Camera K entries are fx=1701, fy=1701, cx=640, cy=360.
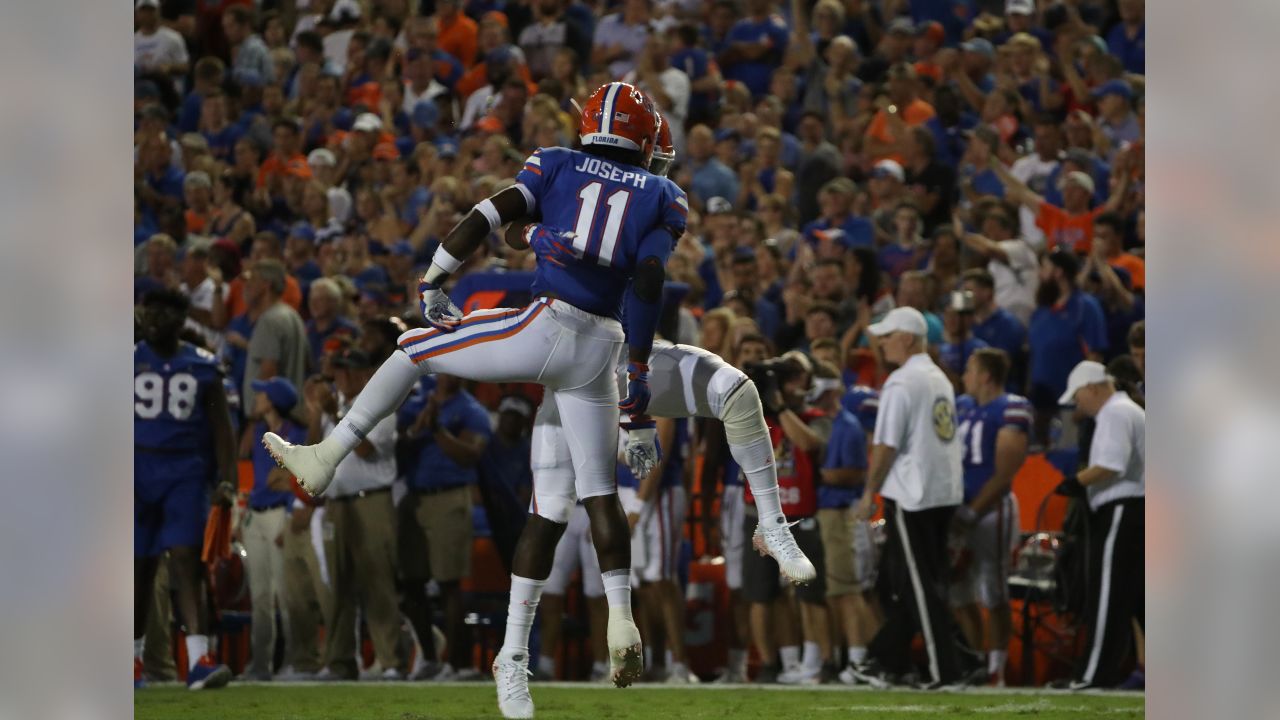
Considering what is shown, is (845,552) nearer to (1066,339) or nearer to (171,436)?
(1066,339)

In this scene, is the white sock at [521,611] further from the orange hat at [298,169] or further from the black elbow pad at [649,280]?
the orange hat at [298,169]

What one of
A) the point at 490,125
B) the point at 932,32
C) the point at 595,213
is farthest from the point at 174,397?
the point at 932,32

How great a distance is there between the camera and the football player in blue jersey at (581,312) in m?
6.31

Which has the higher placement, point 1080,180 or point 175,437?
point 1080,180

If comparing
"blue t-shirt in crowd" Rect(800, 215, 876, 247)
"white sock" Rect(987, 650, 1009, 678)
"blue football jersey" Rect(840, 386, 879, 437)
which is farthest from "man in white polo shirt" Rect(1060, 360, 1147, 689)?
"blue t-shirt in crowd" Rect(800, 215, 876, 247)

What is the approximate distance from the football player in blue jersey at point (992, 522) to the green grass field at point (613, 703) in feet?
1.53

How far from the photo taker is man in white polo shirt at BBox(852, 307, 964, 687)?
9.42 metres

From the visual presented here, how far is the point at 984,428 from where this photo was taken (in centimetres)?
992

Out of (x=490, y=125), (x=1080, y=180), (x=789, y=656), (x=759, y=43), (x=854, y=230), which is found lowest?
(x=789, y=656)

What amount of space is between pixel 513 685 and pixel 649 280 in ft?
5.90

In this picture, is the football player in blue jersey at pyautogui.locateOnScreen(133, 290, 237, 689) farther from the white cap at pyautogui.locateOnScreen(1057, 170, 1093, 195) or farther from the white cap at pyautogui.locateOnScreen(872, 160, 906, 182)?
the white cap at pyautogui.locateOnScreen(1057, 170, 1093, 195)
